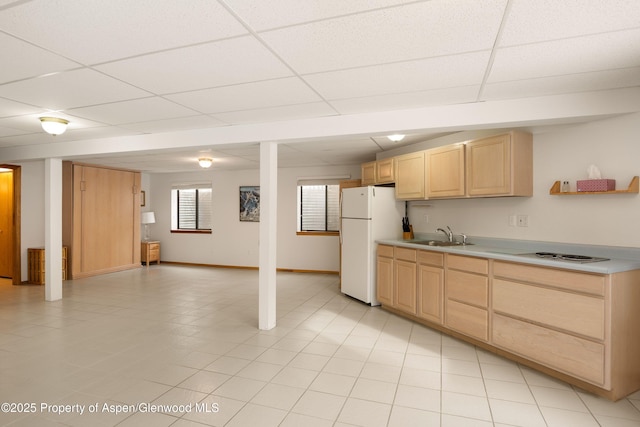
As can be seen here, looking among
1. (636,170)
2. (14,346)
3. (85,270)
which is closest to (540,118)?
(636,170)

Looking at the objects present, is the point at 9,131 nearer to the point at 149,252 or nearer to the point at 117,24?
the point at 117,24

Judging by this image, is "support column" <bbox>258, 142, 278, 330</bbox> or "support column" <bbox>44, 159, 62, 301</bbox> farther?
"support column" <bbox>44, 159, 62, 301</bbox>

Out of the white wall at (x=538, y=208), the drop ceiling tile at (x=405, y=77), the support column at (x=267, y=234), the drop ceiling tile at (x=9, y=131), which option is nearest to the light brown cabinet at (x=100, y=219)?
the white wall at (x=538, y=208)

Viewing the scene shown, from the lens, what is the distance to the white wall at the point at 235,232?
768 cm

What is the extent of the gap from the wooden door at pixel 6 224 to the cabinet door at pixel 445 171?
8.04m

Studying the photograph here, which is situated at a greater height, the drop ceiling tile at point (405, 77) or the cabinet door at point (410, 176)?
the drop ceiling tile at point (405, 77)

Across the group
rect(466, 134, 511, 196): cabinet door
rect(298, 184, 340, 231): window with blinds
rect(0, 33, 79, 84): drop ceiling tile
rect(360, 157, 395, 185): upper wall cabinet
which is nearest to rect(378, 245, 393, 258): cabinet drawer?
rect(360, 157, 395, 185): upper wall cabinet

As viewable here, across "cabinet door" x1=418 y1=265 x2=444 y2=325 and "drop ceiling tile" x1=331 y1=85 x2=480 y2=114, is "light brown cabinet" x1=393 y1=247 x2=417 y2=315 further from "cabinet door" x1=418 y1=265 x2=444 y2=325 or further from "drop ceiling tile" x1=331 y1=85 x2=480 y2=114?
"drop ceiling tile" x1=331 y1=85 x2=480 y2=114

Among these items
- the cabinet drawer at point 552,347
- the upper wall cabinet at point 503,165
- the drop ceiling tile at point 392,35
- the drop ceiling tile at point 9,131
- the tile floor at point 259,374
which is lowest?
the tile floor at point 259,374

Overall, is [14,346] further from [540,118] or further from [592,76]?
[592,76]

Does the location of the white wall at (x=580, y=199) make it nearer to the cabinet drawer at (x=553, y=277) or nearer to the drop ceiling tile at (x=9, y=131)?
the cabinet drawer at (x=553, y=277)

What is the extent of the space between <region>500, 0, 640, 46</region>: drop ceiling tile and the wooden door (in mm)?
8860

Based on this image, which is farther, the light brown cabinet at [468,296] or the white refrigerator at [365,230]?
the white refrigerator at [365,230]

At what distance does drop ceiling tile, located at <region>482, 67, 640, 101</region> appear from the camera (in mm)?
2566
